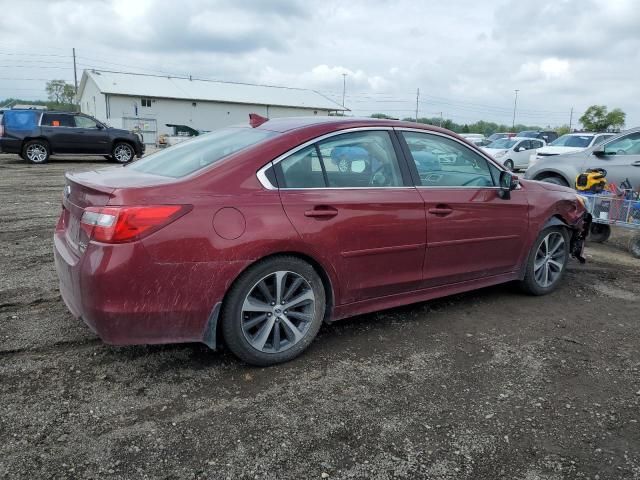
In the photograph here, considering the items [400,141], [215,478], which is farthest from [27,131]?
[215,478]

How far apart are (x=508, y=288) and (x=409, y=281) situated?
1739 mm

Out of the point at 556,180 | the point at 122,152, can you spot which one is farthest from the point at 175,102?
the point at 556,180

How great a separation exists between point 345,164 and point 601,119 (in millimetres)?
57021

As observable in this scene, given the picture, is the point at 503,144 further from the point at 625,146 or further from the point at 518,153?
the point at 625,146

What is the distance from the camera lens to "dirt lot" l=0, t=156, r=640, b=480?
8.07ft

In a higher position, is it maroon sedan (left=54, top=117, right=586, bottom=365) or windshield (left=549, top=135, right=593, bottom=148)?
windshield (left=549, top=135, right=593, bottom=148)

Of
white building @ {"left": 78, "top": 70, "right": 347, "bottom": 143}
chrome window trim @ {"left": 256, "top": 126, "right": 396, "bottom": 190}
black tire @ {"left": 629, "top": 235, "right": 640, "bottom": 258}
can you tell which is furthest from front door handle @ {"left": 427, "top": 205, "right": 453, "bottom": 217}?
white building @ {"left": 78, "top": 70, "right": 347, "bottom": 143}

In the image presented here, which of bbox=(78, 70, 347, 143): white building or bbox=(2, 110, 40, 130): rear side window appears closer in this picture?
bbox=(2, 110, 40, 130): rear side window

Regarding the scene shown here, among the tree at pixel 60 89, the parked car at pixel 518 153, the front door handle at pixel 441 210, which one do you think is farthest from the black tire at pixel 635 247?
the tree at pixel 60 89

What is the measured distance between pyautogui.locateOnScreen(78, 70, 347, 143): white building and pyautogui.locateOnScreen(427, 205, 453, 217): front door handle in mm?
44427

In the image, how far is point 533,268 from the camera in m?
4.80

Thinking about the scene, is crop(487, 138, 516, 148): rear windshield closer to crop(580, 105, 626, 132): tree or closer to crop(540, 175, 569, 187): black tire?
crop(540, 175, 569, 187): black tire

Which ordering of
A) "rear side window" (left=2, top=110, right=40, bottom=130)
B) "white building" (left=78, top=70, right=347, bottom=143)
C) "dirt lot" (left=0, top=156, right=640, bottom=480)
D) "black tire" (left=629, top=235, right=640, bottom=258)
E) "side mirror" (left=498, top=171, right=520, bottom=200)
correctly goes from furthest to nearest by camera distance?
1. "white building" (left=78, top=70, right=347, bottom=143)
2. "rear side window" (left=2, top=110, right=40, bottom=130)
3. "black tire" (left=629, top=235, right=640, bottom=258)
4. "side mirror" (left=498, top=171, right=520, bottom=200)
5. "dirt lot" (left=0, top=156, right=640, bottom=480)

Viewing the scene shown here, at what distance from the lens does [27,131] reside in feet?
55.3
